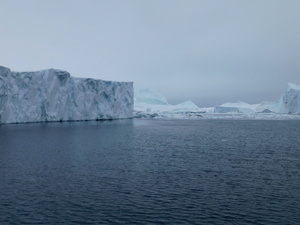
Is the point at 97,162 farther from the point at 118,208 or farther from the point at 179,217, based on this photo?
the point at 179,217

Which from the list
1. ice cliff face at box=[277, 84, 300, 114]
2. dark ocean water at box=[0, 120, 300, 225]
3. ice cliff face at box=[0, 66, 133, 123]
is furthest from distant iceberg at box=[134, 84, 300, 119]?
dark ocean water at box=[0, 120, 300, 225]

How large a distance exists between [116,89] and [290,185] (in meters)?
54.0

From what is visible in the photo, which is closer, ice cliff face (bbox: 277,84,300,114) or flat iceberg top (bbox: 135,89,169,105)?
ice cliff face (bbox: 277,84,300,114)

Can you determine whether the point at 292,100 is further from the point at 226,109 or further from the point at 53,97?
the point at 53,97

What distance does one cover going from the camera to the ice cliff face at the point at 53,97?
45406 mm

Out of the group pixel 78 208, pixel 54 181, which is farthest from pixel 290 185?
pixel 54 181

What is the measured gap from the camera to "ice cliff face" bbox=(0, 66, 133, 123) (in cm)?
4541

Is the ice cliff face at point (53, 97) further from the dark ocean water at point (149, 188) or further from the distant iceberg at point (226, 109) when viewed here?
the dark ocean water at point (149, 188)

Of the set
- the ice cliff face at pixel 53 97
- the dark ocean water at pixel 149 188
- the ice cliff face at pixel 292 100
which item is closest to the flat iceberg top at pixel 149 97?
the ice cliff face at pixel 292 100

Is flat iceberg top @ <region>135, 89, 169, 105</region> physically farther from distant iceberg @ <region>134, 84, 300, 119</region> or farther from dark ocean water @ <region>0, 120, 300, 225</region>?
dark ocean water @ <region>0, 120, 300, 225</region>

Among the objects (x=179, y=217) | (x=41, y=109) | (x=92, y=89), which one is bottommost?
(x=179, y=217)

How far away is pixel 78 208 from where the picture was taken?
9.40m

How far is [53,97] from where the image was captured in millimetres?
51219

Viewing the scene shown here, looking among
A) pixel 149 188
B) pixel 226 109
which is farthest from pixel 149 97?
pixel 149 188
